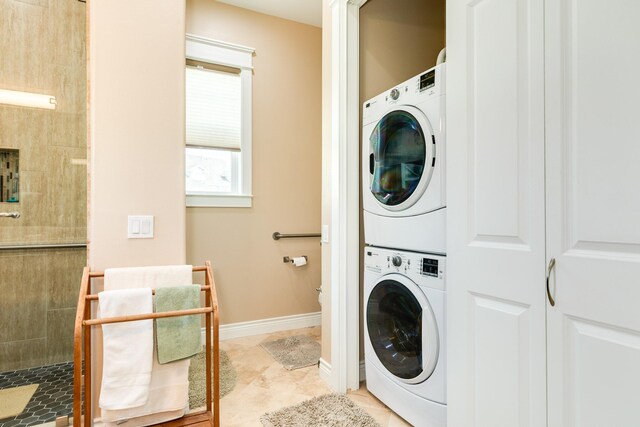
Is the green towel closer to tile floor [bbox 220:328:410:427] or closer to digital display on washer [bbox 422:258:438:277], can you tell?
tile floor [bbox 220:328:410:427]

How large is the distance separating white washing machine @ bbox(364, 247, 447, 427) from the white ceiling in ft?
7.68

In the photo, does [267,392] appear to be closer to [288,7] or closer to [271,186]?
[271,186]

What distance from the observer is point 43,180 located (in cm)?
202

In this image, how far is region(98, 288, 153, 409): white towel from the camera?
142 cm

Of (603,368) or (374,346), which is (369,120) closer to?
(374,346)

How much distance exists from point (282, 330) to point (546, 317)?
2539 mm

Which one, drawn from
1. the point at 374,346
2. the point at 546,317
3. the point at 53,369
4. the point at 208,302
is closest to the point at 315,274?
the point at 374,346

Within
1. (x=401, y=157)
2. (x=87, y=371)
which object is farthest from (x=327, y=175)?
(x=87, y=371)

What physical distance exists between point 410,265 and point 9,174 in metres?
2.36

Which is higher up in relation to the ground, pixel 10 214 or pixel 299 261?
pixel 10 214

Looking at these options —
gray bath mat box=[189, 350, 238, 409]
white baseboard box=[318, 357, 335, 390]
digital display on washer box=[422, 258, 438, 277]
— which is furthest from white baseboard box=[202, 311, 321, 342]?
digital display on washer box=[422, 258, 438, 277]

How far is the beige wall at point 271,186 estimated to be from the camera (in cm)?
297

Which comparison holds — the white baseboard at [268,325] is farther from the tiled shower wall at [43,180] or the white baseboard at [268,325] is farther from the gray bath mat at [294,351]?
the tiled shower wall at [43,180]

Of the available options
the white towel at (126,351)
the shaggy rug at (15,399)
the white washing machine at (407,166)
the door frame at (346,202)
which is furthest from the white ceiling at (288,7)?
the shaggy rug at (15,399)
